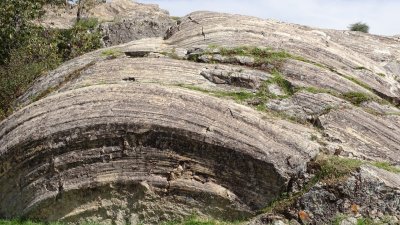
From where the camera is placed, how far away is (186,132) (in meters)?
15.4

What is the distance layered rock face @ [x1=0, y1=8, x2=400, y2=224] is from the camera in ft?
49.9

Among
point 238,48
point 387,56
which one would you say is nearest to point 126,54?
point 238,48

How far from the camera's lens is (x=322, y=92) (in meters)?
17.4

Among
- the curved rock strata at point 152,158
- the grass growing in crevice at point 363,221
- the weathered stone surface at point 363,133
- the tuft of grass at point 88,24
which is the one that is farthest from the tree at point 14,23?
the grass growing in crevice at point 363,221

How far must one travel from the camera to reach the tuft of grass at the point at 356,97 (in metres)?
17.6

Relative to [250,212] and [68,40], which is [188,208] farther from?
[68,40]

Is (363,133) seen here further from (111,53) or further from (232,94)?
(111,53)

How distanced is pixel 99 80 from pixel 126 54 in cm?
163

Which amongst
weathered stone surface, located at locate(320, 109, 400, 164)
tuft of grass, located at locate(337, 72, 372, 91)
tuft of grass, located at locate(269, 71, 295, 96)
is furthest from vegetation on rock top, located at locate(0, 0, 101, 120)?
weathered stone surface, located at locate(320, 109, 400, 164)

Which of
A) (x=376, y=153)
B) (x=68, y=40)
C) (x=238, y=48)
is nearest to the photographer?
(x=376, y=153)

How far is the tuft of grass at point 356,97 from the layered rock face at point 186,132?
A: 0.15 ft

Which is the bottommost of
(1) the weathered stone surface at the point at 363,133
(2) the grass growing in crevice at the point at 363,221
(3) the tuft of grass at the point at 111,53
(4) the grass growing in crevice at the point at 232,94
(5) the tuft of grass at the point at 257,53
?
(2) the grass growing in crevice at the point at 363,221

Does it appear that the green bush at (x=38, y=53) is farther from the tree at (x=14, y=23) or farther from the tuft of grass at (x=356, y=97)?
the tuft of grass at (x=356, y=97)

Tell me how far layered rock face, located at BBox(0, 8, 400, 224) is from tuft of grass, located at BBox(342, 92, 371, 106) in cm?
5
